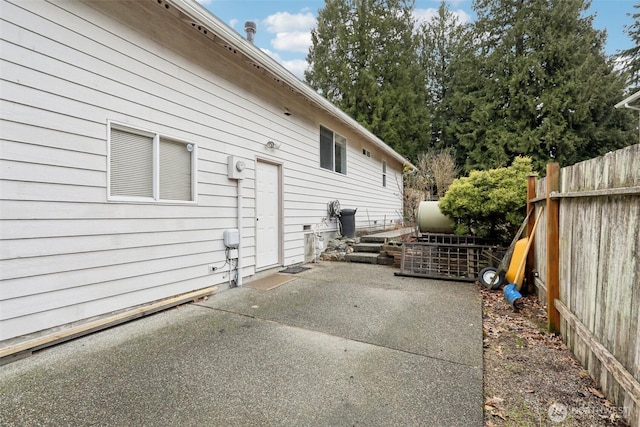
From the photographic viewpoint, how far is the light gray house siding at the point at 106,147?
266 centimetres

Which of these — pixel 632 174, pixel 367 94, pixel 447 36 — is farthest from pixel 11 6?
pixel 447 36

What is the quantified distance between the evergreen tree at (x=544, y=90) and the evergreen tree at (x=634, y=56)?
148 centimetres

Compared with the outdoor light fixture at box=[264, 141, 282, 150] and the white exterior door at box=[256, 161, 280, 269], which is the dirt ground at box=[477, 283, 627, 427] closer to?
the white exterior door at box=[256, 161, 280, 269]

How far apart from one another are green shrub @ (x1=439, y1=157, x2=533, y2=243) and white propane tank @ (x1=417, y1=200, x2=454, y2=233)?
0.27 meters

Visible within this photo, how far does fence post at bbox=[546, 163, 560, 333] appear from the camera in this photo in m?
3.05

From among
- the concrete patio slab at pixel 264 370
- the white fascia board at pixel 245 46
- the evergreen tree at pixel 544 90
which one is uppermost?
the evergreen tree at pixel 544 90

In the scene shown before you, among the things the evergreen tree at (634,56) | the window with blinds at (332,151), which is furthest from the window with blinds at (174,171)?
the evergreen tree at (634,56)

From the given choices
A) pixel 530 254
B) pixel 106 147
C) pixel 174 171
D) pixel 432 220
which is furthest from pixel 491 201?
pixel 106 147

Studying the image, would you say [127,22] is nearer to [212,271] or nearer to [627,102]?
[212,271]

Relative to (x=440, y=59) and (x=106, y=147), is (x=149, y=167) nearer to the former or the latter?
(x=106, y=147)

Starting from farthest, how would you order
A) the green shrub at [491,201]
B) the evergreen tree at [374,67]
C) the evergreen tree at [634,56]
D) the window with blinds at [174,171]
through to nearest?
1. the evergreen tree at [374,67]
2. the evergreen tree at [634,56]
3. the green shrub at [491,201]
4. the window with blinds at [174,171]

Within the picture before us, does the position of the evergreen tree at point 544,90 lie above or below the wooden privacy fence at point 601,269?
above

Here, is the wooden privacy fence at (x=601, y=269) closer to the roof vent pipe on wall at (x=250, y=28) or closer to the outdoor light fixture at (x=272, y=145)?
the outdoor light fixture at (x=272, y=145)

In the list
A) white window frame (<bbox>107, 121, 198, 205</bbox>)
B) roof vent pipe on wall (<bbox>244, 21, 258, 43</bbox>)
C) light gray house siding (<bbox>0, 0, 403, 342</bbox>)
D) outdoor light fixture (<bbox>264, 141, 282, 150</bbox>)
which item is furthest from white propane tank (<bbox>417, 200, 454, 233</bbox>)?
roof vent pipe on wall (<bbox>244, 21, 258, 43</bbox>)
